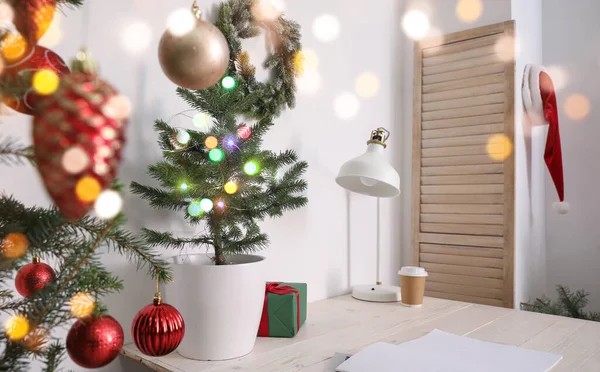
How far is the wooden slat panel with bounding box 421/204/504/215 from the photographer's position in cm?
167

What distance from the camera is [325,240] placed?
1.54 m

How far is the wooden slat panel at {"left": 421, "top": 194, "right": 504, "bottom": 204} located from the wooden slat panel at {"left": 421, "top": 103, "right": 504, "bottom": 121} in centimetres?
30

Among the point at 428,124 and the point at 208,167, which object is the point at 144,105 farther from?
the point at 428,124

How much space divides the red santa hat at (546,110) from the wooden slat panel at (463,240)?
0.46 meters

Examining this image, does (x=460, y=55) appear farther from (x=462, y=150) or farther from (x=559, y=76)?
(x=559, y=76)

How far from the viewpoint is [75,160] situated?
41 cm

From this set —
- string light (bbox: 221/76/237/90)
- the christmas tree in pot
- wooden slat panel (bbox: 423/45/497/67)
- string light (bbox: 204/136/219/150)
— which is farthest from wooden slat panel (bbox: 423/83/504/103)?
string light (bbox: 204/136/219/150)

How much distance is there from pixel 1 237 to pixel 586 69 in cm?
227

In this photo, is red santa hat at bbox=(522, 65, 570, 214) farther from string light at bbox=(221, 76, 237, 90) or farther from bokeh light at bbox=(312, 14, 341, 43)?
string light at bbox=(221, 76, 237, 90)

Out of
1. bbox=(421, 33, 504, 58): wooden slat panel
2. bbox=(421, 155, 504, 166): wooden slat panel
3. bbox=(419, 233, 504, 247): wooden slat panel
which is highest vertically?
bbox=(421, 33, 504, 58): wooden slat panel

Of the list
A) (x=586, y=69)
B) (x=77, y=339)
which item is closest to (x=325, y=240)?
(x=77, y=339)

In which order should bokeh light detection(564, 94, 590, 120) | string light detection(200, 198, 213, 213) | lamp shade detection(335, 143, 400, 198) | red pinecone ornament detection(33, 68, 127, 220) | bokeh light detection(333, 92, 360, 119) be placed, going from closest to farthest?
red pinecone ornament detection(33, 68, 127, 220) → string light detection(200, 198, 213, 213) → lamp shade detection(335, 143, 400, 198) → bokeh light detection(333, 92, 360, 119) → bokeh light detection(564, 94, 590, 120)

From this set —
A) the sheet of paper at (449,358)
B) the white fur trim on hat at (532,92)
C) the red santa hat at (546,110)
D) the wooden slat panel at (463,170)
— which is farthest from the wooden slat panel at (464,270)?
the sheet of paper at (449,358)

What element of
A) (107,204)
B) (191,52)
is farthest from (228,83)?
(107,204)
